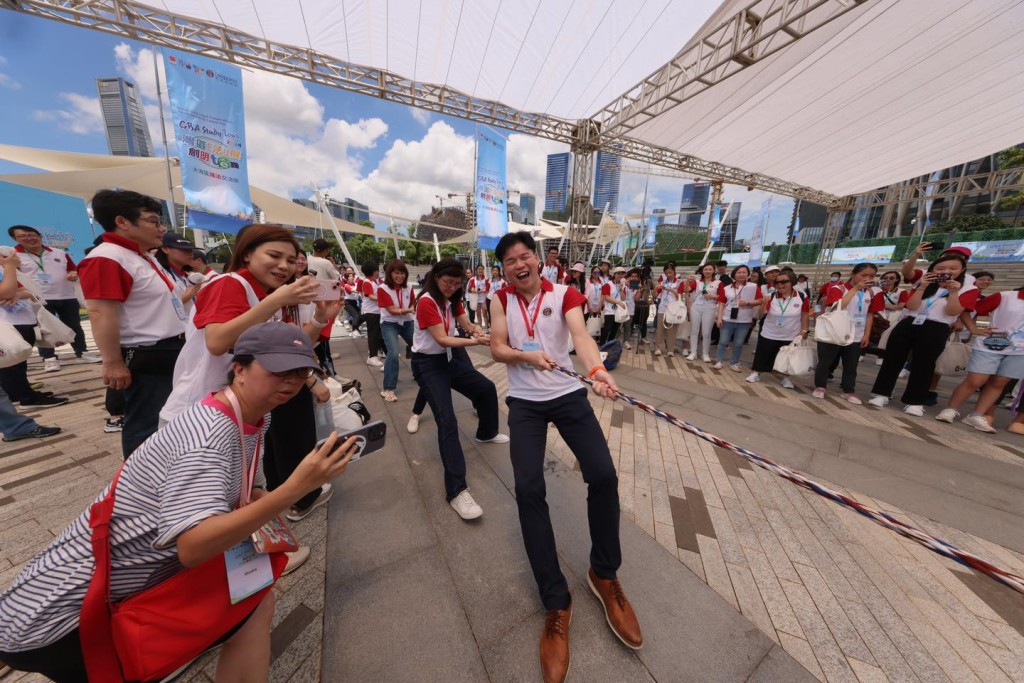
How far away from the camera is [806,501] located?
2.91 metres

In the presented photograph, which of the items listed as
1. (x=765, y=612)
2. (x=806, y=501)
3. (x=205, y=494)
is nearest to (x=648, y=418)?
(x=806, y=501)

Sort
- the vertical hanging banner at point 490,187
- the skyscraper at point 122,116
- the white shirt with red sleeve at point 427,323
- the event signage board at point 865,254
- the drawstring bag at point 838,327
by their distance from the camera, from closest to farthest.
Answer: the white shirt with red sleeve at point 427,323 < the drawstring bag at point 838,327 < the vertical hanging banner at point 490,187 < the event signage board at point 865,254 < the skyscraper at point 122,116

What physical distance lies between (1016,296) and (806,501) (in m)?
4.33

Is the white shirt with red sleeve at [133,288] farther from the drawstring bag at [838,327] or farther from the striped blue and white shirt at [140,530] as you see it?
the drawstring bag at [838,327]

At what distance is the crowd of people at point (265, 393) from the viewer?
3.28 feet

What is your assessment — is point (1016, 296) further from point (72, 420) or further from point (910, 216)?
point (910, 216)

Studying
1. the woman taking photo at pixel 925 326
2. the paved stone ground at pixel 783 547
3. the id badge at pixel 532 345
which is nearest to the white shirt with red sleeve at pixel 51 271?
the paved stone ground at pixel 783 547

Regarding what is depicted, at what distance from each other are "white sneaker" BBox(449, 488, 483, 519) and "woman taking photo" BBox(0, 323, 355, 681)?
60.4 inches

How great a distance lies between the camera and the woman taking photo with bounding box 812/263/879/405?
5.09 m

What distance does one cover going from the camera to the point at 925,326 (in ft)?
15.9

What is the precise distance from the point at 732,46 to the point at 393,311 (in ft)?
27.1

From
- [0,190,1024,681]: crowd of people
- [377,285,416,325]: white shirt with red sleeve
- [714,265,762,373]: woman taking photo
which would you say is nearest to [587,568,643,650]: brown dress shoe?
[0,190,1024,681]: crowd of people

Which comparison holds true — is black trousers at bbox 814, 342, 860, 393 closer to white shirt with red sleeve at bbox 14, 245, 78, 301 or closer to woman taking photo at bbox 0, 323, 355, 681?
woman taking photo at bbox 0, 323, 355, 681

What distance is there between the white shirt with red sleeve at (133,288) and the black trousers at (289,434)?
94cm
